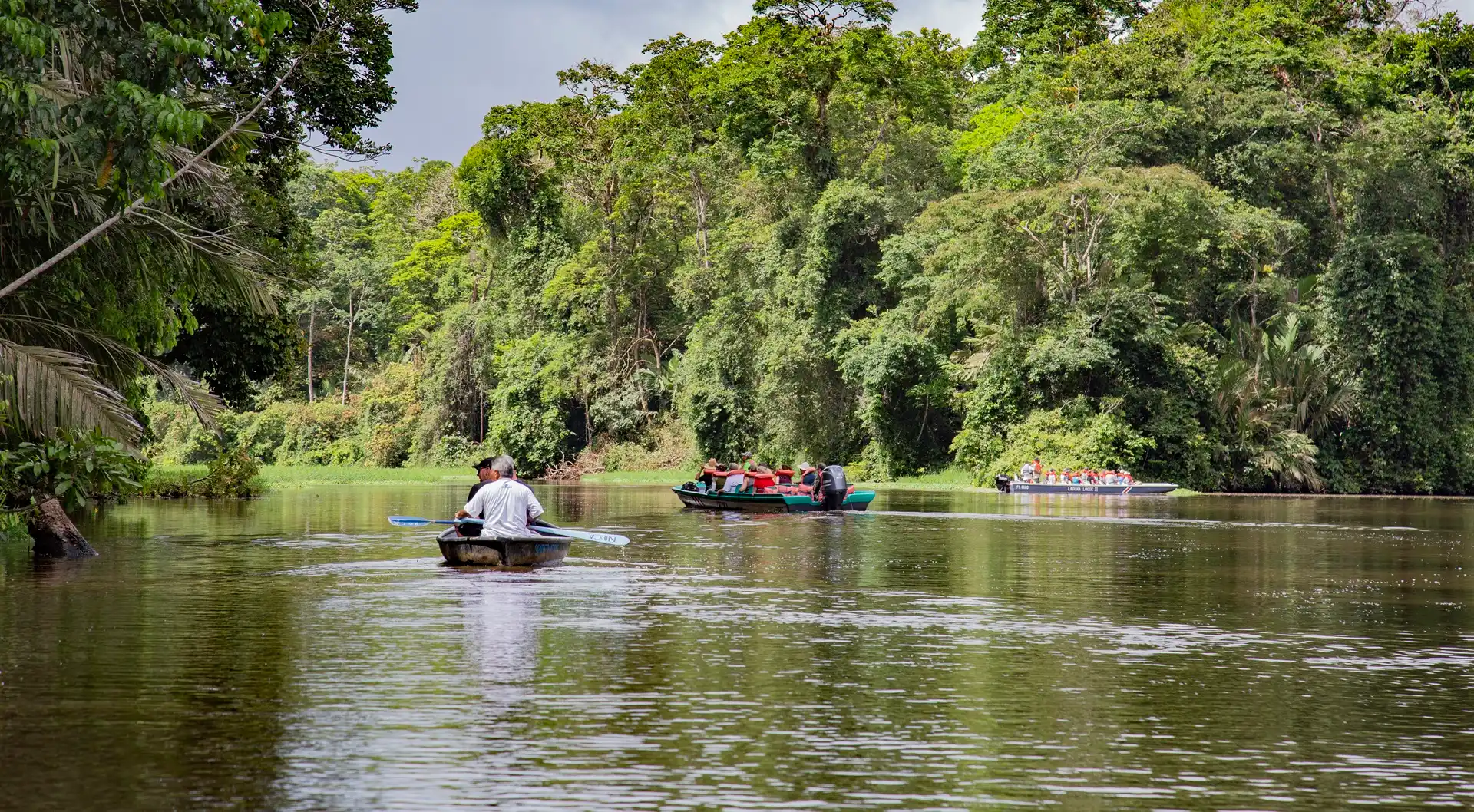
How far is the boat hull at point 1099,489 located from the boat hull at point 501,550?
28.9m

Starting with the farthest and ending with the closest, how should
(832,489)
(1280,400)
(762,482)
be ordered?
1. (1280,400)
2. (762,482)
3. (832,489)

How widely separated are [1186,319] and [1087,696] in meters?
47.4

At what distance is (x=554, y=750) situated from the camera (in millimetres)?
9430

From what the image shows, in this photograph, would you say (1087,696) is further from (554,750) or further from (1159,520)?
(1159,520)

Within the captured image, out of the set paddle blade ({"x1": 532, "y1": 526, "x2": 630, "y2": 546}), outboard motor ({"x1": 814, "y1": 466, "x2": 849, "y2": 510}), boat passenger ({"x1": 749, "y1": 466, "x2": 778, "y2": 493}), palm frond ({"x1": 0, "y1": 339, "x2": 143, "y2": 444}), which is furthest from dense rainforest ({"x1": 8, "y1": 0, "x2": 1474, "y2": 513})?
palm frond ({"x1": 0, "y1": 339, "x2": 143, "y2": 444})

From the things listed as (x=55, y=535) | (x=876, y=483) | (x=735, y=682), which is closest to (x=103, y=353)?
(x=55, y=535)

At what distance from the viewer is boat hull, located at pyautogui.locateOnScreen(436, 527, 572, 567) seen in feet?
68.9

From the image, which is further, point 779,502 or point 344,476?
point 344,476

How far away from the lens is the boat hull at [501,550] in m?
21.0

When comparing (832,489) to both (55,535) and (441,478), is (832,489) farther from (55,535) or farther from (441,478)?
(441,478)

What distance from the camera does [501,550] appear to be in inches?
833

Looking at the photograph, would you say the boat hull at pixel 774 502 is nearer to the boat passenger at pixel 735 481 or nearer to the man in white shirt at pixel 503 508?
the boat passenger at pixel 735 481

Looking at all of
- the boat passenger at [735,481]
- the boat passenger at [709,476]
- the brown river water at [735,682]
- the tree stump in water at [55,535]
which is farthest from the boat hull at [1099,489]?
the tree stump in water at [55,535]

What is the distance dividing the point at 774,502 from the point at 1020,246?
18.1 meters
